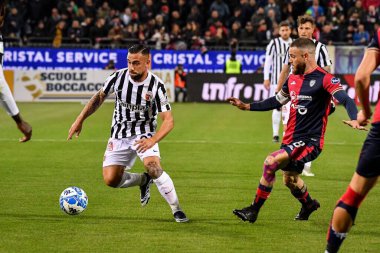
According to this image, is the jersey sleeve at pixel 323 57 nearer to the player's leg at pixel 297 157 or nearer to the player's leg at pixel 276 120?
the player's leg at pixel 297 157

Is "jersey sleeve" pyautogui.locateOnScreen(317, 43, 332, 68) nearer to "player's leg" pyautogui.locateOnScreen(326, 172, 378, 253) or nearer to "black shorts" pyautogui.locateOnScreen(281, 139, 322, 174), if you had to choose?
"black shorts" pyautogui.locateOnScreen(281, 139, 322, 174)

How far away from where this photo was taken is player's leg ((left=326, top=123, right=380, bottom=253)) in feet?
19.7

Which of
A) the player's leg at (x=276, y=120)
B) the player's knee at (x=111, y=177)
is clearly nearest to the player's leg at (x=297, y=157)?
the player's knee at (x=111, y=177)

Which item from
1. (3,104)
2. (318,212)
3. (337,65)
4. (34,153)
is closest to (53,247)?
(3,104)

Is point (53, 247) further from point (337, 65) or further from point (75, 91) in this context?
point (337, 65)

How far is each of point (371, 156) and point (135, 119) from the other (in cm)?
355

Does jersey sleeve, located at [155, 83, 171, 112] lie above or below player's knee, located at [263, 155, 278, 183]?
above

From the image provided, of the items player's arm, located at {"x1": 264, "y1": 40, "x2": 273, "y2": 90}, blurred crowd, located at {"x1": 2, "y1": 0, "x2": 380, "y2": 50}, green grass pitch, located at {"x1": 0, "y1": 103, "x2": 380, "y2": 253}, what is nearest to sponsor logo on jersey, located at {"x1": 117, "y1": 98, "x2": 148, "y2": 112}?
green grass pitch, located at {"x1": 0, "y1": 103, "x2": 380, "y2": 253}

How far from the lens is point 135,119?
8977mm

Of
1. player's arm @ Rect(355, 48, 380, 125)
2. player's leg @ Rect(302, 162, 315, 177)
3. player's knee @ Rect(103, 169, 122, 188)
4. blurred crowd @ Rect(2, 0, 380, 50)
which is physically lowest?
blurred crowd @ Rect(2, 0, 380, 50)

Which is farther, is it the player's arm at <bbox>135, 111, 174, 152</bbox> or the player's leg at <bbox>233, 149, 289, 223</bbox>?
the player's leg at <bbox>233, 149, 289, 223</bbox>

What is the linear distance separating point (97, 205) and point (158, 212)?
0.83m

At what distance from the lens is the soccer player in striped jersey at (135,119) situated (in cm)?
867

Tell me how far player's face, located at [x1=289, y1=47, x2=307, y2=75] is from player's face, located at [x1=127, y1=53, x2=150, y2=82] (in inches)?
59.5
